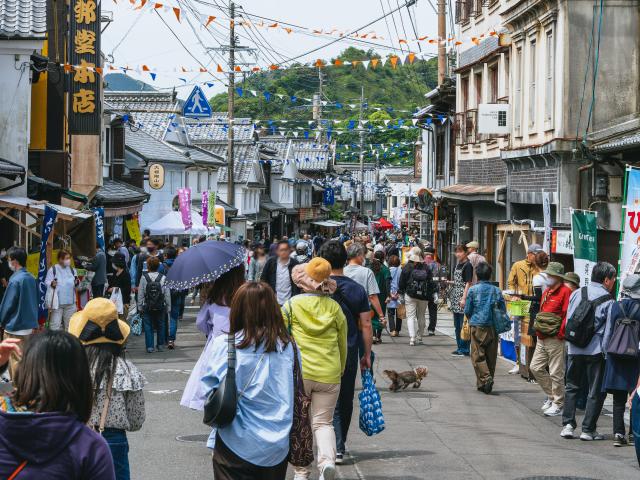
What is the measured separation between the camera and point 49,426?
376cm

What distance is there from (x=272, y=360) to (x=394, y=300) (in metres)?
16.0

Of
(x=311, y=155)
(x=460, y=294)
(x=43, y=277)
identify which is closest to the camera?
(x=43, y=277)

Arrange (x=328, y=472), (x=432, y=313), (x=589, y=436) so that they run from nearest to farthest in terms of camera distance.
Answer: (x=328, y=472) < (x=589, y=436) < (x=432, y=313)

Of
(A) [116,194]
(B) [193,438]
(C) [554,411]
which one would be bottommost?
(C) [554,411]

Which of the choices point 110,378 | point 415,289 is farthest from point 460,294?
point 110,378

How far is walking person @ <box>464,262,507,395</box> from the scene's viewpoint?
45.3 feet

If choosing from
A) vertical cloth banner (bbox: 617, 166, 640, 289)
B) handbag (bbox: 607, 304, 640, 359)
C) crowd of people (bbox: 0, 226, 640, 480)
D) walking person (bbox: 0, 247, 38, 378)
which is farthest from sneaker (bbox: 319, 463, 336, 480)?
walking person (bbox: 0, 247, 38, 378)

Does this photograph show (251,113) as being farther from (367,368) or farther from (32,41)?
(367,368)

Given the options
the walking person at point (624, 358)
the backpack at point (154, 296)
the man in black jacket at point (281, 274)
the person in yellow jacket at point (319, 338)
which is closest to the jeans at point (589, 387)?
the walking person at point (624, 358)

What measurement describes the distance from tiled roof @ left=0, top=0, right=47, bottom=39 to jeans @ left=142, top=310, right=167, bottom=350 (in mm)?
6446

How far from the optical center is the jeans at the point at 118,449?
6.21 m

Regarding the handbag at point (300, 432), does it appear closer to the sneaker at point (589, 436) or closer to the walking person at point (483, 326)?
the sneaker at point (589, 436)

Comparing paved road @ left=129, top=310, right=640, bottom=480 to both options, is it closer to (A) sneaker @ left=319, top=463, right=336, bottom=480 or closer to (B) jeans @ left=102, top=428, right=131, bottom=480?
(A) sneaker @ left=319, top=463, right=336, bottom=480

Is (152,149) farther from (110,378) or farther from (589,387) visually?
(110,378)
